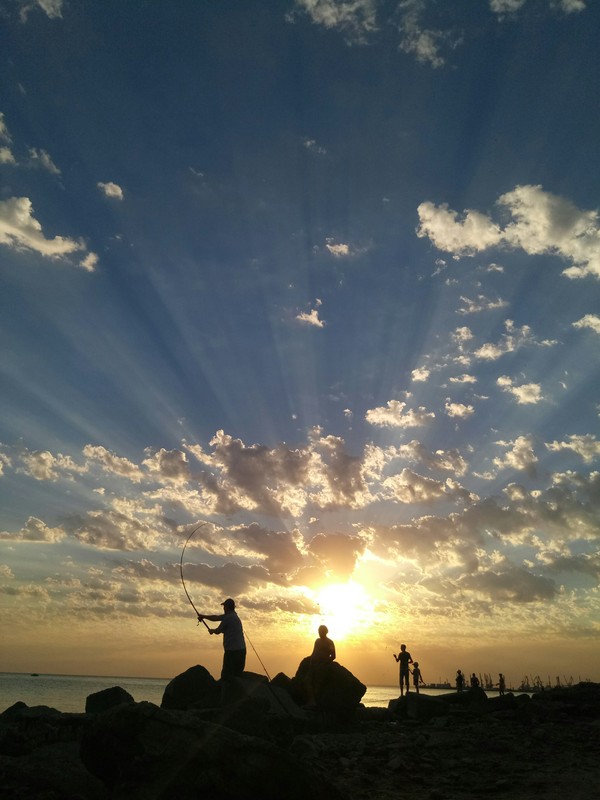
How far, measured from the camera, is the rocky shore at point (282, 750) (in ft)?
24.4

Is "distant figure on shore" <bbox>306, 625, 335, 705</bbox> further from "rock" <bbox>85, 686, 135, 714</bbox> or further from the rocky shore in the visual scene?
"rock" <bbox>85, 686, 135, 714</bbox>

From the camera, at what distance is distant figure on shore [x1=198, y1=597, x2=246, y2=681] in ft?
46.9

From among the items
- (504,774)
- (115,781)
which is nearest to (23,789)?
(115,781)

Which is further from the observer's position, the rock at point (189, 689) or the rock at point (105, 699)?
the rock at point (189, 689)

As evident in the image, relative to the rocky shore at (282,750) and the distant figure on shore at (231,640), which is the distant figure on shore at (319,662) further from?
the distant figure on shore at (231,640)

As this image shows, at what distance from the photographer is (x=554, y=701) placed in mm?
22094

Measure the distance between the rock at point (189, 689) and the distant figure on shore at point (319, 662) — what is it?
308 cm

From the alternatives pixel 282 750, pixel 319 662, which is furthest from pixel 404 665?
pixel 282 750

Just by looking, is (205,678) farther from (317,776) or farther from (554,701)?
(554,701)

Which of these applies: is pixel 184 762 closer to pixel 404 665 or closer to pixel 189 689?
pixel 189 689

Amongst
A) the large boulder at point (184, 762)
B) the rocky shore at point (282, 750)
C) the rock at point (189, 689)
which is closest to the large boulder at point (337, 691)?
the rocky shore at point (282, 750)

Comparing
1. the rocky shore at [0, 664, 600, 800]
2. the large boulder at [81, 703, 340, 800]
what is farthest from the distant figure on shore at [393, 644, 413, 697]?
the large boulder at [81, 703, 340, 800]

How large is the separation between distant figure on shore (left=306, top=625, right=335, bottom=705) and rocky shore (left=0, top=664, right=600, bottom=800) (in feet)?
1.28

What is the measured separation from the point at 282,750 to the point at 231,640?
692 cm
